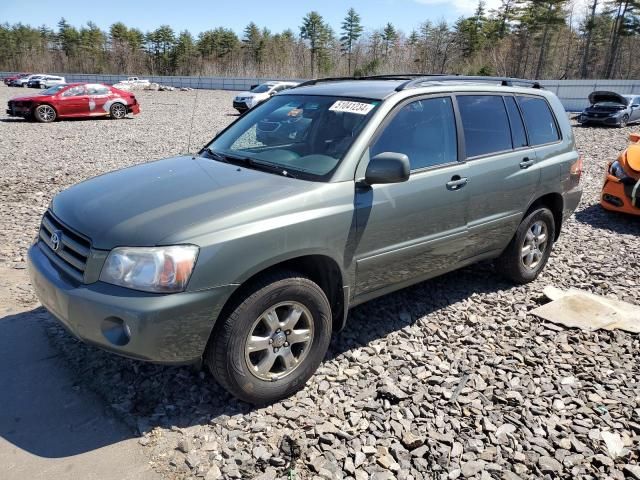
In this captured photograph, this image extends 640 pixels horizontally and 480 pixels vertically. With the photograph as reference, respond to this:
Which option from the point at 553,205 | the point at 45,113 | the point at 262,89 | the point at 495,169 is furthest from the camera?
the point at 262,89

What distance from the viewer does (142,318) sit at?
8.18ft

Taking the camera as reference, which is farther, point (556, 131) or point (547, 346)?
point (556, 131)

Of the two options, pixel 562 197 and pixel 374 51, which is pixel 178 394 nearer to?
pixel 562 197

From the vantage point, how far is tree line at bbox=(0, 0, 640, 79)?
55.9m

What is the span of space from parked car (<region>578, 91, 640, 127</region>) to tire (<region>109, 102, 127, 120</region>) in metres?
19.2

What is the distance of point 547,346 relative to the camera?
12.7ft

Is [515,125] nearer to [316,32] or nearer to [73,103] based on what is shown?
[73,103]

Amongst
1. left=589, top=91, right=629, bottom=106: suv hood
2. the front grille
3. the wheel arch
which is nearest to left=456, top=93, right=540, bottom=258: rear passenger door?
the wheel arch

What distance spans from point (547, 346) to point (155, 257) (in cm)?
297

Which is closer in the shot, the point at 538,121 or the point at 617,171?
the point at 538,121

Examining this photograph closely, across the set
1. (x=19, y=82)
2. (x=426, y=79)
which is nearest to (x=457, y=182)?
(x=426, y=79)

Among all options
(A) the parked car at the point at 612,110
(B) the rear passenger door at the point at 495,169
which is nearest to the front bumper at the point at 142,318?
(B) the rear passenger door at the point at 495,169

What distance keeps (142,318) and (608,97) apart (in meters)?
23.9

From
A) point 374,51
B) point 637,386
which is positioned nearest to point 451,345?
point 637,386
